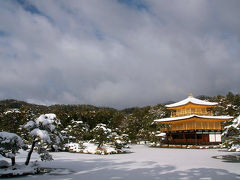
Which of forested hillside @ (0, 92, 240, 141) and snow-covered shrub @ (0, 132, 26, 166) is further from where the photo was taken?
forested hillside @ (0, 92, 240, 141)

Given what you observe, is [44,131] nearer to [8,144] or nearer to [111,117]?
[8,144]

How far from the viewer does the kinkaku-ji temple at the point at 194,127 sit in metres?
34.7

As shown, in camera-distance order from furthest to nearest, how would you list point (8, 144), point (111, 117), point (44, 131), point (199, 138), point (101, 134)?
point (111, 117)
point (199, 138)
point (101, 134)
point (44, 131)
point (8, 144)

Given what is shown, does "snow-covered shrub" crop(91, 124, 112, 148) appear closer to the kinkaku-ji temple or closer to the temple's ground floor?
the kinkaku-ji temple

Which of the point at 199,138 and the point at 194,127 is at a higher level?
the point at 194,127

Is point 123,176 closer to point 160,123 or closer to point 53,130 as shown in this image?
point 53,130

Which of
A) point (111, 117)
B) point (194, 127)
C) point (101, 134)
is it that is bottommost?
point (101, 134)

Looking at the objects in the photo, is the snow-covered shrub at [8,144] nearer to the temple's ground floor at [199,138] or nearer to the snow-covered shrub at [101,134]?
the snow-covered shrub at [101,134]

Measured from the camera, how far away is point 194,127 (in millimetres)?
34750

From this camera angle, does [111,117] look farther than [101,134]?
Yes

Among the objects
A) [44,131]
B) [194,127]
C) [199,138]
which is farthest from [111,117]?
[44,131]

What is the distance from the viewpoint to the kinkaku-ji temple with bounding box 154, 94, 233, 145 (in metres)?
34.7

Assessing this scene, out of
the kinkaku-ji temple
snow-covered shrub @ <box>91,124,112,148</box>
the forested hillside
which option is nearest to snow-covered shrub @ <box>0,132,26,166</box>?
snow-covered shrub @ <box>91,124,112,148</box>

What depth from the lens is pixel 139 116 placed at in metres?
61.7
